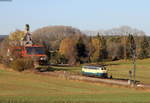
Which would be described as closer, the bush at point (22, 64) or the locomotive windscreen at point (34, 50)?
the bush at point (22, 64)

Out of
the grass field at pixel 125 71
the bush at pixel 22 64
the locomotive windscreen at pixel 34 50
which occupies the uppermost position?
the locomotive windscreen at pixel 34 50

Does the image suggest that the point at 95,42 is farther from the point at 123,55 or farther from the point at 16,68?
the point at 16,68

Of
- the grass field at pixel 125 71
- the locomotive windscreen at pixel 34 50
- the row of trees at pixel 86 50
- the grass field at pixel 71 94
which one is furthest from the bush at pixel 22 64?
the row of trees at pixel 86 50

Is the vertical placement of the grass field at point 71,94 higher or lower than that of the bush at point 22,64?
lower

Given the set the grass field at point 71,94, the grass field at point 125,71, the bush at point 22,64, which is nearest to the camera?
the grass field at point 71,94

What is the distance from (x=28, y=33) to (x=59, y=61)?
14.7 m

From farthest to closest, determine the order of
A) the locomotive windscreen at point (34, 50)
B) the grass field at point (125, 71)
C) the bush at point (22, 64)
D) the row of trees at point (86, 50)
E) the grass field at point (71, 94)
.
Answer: the row of trees at point (86, 50), the locomotive windscreen at point (34, 50), the bush at point (22, 64), the grass field at point (125, 71), the grass field at point (71, 94)

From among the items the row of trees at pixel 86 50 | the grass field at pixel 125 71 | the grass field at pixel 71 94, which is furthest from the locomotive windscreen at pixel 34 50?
the grass field at pixel 71 94

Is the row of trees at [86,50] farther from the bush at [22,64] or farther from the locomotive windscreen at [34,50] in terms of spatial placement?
the bush at [22,64]

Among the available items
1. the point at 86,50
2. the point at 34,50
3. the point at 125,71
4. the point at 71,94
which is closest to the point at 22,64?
the point at 34,50

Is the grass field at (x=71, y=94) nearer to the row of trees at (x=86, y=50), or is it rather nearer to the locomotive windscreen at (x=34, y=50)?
the locomotive windscreen at (x=34, y=50)

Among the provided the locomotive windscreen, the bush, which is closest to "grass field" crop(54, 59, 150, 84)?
the locomotive windscreen

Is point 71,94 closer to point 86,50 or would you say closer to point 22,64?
point 22,64

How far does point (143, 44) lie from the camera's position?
13438 cm
